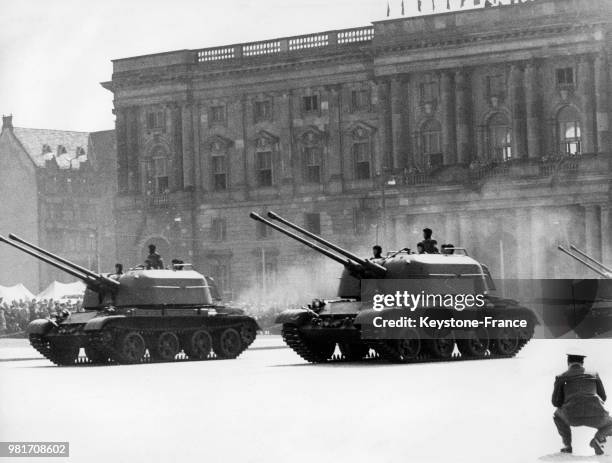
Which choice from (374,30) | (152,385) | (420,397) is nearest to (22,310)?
(374,30)

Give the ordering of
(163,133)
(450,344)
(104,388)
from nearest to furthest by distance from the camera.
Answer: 1. (104,388)
2. (450,344)
3. (163,133)

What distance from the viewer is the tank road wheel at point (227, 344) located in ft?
122

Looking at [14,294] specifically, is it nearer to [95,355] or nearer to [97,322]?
[95,355]

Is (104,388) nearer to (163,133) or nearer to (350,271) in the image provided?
(350,271)

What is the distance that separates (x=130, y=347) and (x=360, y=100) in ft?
174

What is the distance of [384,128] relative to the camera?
279 feet

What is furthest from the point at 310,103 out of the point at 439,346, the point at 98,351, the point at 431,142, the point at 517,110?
the point at 439,346

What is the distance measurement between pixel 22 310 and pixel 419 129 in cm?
2895

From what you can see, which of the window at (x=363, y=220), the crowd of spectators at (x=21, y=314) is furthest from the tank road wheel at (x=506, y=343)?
the window at (x=363, y=220)

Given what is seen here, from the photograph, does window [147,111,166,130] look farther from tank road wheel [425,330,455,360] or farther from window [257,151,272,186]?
tank road wheel [425,330,455,360]

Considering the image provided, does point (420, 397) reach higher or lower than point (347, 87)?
lower

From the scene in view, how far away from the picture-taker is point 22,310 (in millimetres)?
62531

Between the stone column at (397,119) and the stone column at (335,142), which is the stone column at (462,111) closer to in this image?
the stone column at (397,119)

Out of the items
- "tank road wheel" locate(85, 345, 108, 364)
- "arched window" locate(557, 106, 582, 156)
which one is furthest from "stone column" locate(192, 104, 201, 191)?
"tank road wheel" locate(85, 345, 108, 364)
